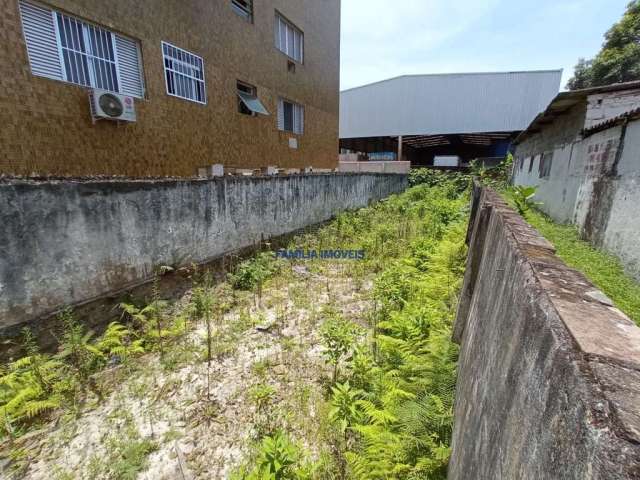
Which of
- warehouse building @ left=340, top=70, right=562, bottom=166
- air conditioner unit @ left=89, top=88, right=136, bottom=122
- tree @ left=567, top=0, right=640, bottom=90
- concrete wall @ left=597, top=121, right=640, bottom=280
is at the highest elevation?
tree @ left=567, top=0, right=640, bottom=90

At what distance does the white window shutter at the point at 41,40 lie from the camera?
209 inches

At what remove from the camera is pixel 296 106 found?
13.7 metres

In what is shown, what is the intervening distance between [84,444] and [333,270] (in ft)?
15.3

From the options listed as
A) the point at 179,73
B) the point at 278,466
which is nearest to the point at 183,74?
the point at 179,73

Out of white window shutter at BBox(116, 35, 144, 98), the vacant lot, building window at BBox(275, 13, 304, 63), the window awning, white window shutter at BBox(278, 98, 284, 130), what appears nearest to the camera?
the vacant lot

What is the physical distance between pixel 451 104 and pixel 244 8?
17.7 metres

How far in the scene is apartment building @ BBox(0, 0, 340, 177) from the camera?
17.7 feet

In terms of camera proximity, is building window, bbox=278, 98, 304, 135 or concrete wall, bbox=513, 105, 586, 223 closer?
concrete wall, bbox=513, 105, 586, 223

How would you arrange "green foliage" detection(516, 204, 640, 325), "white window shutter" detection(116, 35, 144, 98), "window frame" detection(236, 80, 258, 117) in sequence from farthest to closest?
"window frame" detection(236, 80, 258, 117)
"white window shutter" detection(116, 35, 144, 98)
"green foliage" detection(516, 204, 640, 325)

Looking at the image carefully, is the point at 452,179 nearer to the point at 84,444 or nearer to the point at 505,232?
the point at 505,232

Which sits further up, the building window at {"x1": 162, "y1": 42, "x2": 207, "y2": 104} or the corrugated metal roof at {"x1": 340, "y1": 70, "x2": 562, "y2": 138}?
the corrugated metal roof at {"x1": 340, "y1": 70, "x2": 562, "y2": 138}

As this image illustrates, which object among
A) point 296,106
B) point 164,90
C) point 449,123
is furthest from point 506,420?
point 449,123

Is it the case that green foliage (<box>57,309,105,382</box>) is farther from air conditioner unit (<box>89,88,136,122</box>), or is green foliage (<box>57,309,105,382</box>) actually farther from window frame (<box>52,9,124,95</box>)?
window frame (<box>52,9,124,95</box>)

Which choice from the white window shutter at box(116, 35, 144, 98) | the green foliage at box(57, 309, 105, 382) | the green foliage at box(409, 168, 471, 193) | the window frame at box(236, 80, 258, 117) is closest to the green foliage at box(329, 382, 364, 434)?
the green foliage at box(57, 309, 105, 382)
